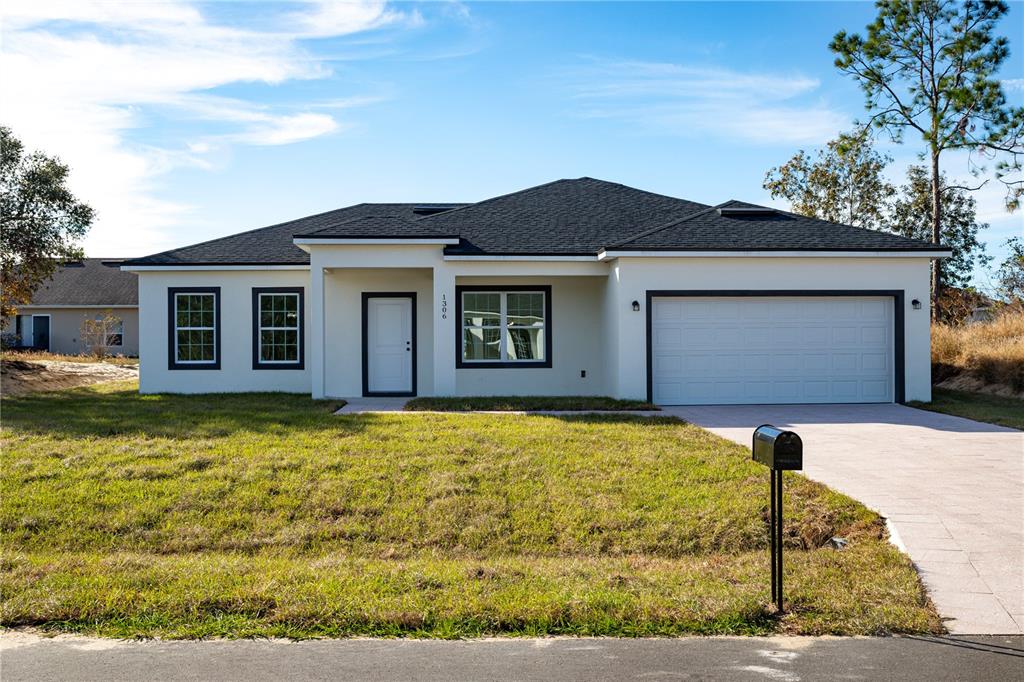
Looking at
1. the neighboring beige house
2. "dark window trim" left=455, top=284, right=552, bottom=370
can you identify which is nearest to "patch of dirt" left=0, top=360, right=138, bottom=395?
the neighboring beige house

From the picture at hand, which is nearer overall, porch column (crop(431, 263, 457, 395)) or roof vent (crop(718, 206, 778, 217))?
porch column (crop(431, 263, 457, 395))

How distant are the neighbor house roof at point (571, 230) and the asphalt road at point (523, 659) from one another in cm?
1057

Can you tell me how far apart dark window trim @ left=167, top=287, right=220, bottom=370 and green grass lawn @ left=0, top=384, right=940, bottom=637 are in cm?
609

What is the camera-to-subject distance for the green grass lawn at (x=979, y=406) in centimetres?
1225

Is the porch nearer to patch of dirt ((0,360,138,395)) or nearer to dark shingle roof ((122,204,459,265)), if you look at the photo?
dark shingle roof ((122,204,459,265))

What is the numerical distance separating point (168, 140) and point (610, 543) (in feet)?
47.4

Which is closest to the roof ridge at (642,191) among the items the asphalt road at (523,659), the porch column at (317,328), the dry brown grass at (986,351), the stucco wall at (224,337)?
the dry brown grass at (986,351)

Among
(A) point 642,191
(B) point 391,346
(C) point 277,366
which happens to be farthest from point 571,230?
(C) point 277,366

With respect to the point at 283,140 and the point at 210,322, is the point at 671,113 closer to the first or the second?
the point at 283,140

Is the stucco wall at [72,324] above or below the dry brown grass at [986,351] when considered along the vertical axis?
above

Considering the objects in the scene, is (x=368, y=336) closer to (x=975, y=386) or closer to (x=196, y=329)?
(x=196, y=329)

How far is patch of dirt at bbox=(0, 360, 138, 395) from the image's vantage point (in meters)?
18.7

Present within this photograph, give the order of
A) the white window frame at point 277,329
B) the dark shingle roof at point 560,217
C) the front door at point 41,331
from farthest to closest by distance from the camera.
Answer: the front door at point 41,331, the white window frame at point 277,329, the dark shingle roof at point 560,217

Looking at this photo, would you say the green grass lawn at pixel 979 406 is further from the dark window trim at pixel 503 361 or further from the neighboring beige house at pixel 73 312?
the neighboring beige house at pixel 73 312
